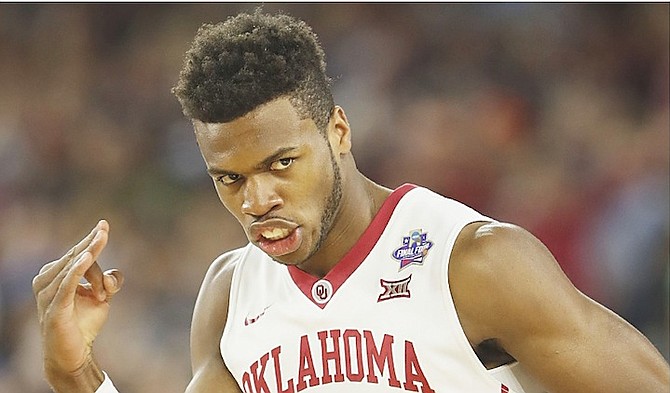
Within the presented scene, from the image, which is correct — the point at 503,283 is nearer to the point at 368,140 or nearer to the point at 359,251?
the point at 359,251

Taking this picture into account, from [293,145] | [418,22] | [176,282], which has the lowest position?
[176,282]

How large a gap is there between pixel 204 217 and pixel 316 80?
3.32 metres

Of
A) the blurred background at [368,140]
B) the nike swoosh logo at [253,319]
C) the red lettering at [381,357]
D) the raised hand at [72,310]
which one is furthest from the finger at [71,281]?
the blurred background at [368,140]

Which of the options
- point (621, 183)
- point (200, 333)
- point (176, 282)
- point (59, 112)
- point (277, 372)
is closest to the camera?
point (277, 372)

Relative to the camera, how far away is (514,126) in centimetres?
580

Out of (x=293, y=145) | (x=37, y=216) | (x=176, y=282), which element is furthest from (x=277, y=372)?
(x=37, y=216)

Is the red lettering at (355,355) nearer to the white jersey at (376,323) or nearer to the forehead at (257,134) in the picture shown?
the white jersey at (376,323)

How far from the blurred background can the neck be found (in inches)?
105

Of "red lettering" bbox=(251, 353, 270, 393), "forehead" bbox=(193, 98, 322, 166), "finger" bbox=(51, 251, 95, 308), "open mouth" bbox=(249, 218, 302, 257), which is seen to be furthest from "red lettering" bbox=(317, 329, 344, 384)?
"finger" bbox=(51, 251, 95, 308)

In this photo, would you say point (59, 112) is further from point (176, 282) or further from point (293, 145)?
point (293, 145)

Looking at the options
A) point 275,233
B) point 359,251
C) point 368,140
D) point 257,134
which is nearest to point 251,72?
point 257,134

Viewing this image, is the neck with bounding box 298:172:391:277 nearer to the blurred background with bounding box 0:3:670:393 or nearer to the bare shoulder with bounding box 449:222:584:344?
the bare shoulder with bounding box 449:222:584:344

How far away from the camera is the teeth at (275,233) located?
8.57 feet

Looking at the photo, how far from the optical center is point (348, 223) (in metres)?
2.88
